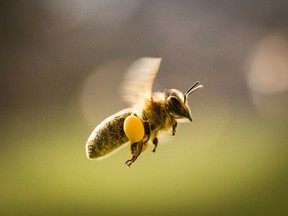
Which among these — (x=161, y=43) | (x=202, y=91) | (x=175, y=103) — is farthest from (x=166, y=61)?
(x=175, y=103)

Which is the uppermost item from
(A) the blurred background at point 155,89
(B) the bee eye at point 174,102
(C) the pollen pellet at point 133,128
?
(A) the blurred background at point 155,89

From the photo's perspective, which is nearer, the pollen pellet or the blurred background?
the pollen pellet

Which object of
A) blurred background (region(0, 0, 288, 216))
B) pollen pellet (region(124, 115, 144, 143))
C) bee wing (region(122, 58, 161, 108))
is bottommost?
pollen pellet (region(124, 115, 144, 143))

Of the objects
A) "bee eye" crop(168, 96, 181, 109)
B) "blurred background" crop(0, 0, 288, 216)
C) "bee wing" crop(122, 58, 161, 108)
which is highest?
"blurred background" crop(0, 0, 288, 216)

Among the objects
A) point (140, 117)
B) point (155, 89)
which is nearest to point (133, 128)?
point (140, 117)

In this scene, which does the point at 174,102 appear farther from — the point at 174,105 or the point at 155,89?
the point at 155,89

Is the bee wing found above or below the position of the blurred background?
below
